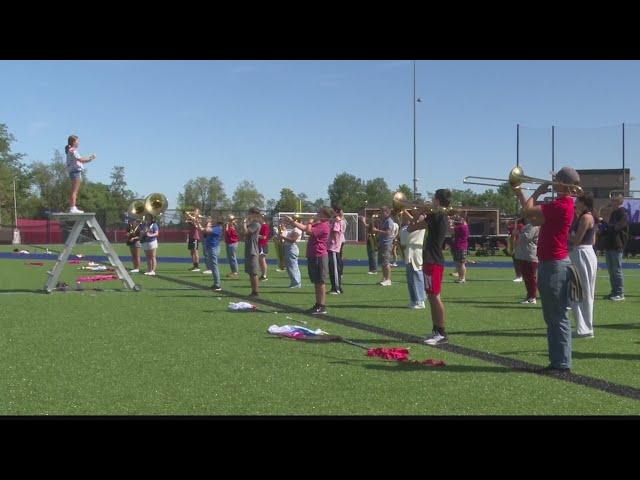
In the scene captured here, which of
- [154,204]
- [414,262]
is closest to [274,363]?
[414,262]

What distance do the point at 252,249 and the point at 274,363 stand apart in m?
7.27

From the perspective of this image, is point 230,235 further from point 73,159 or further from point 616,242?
point 616,242

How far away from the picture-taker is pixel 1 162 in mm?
90000

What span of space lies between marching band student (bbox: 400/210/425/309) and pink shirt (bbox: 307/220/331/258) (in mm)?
1448

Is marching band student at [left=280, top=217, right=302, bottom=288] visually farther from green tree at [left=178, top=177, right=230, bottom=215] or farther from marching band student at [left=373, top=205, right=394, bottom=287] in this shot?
green tree at [left=178, top=177, right=230, bottom=215]

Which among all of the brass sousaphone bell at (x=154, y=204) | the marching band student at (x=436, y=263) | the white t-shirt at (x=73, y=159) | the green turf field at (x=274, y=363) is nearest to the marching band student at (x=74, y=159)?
the white t-shirt at (x=73, y=159)

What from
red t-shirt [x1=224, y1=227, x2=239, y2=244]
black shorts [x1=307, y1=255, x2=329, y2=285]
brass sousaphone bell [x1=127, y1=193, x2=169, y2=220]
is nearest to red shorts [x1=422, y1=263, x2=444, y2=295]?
black shorts [x1=307, y1=255, x2=329, y2=285]

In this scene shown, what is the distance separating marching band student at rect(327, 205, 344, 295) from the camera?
16422mm

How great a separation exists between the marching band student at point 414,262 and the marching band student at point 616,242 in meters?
4.12

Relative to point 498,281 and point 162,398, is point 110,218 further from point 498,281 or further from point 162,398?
point 162,398

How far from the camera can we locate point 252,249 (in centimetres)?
1527
